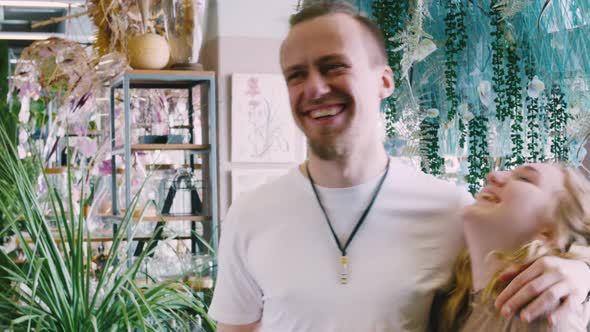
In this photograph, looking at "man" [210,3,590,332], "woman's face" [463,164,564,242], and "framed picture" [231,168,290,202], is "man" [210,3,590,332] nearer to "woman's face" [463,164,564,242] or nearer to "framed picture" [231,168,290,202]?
"woman's face" [463,164,564,242]

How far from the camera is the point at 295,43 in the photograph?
1.65 m

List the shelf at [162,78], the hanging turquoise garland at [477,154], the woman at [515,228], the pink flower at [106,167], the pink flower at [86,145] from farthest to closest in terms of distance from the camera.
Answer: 1. the pink flower at [86,145]
2. the pink flower at [106,167]
3. the shelf at [162,78]
4. the hanging turquoise garland at [477,154]
5. the woman at [515,228]

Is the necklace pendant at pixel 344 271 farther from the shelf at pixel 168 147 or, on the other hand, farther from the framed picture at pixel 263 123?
the framed picture at pixel 263 123

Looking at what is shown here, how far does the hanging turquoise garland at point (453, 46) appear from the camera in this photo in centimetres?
175

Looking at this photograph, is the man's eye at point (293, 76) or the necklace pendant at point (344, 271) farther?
the man's eye at point (293, 76)

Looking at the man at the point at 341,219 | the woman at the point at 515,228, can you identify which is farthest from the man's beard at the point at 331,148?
the woman at the point at 515,228

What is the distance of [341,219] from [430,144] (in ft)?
1.22

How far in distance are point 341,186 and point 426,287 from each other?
0.89ft

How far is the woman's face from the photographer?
1.41 meters

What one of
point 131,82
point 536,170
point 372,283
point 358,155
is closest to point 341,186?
point 358,155

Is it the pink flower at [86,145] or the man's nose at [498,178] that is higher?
the man's nose at [498,178]

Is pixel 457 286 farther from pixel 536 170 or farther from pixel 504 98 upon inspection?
pixel 504 98

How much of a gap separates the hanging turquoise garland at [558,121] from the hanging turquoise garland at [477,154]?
0.14 m

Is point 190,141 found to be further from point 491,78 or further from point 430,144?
point 491,78
